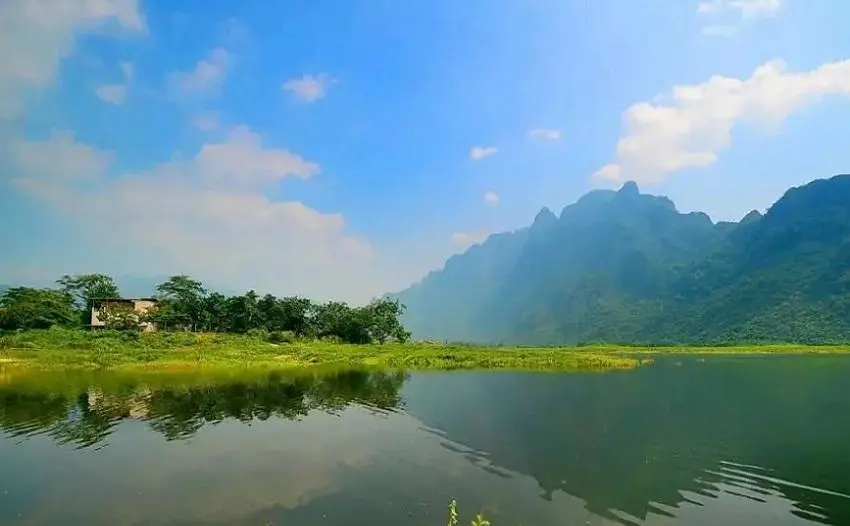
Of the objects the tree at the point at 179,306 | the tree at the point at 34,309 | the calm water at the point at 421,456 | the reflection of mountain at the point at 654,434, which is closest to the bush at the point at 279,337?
the tree at the point at 179,306

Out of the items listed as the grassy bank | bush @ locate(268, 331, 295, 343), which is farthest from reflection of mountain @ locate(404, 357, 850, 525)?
bush @ locate(268, 331, 295, 343)

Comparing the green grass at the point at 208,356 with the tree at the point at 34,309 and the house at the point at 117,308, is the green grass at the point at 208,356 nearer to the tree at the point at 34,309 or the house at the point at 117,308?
the tree at the point at 34,309

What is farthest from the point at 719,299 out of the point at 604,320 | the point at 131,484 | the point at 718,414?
the point at 131,484

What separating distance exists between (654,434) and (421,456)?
398 inches

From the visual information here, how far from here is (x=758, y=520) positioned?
12.5m

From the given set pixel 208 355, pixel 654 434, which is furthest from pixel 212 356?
pixel 654 434

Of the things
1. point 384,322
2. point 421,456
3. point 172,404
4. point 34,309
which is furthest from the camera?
A: point 384,322

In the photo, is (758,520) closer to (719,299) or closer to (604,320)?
(719,299)

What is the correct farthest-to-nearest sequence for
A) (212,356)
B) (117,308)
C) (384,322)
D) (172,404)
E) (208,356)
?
(384,322)
(117,308)
(212,356)
(208,356)
(172,404)

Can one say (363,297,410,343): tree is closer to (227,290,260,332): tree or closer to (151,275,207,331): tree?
(227,290,260,332): tree

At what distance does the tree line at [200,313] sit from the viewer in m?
70.6

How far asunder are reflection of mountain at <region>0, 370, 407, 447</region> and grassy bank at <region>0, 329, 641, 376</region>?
519 inches

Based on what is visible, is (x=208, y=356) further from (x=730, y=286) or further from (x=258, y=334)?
(x=730, y=286)

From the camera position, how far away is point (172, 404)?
29.2 meters
